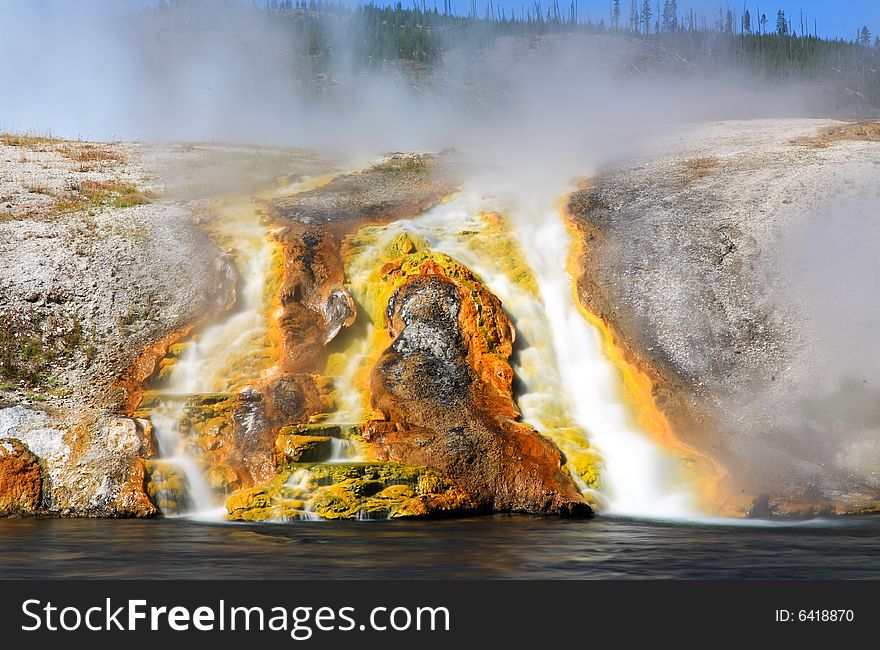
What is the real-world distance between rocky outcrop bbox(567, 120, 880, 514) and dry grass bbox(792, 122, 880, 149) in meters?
2.50

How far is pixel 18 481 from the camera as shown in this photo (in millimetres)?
13172

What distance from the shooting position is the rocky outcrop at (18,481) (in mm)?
12992

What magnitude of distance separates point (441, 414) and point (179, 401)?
410 centimetres

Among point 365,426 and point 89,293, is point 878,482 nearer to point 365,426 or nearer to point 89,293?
point 365,426

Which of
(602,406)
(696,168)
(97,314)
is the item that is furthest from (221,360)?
(696,168)

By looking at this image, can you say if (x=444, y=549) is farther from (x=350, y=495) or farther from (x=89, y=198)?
(x=89, y=198)

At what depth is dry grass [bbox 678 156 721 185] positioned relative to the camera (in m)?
23.0

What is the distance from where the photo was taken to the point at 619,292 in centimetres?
1809

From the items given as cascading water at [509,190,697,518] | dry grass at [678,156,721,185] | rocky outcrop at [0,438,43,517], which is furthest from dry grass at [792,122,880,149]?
rocky outcrop at [0,438,43,517]

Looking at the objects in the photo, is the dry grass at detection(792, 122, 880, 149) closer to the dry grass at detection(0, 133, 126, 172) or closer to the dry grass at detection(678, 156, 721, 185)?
the dry grass at detection(678, 156, 721, 185)

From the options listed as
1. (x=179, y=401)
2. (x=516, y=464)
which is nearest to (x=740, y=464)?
(x=516, y=464)

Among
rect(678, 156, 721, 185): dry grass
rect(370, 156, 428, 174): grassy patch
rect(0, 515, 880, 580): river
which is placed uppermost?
rect(370, 156, 428, 174): grassy patch

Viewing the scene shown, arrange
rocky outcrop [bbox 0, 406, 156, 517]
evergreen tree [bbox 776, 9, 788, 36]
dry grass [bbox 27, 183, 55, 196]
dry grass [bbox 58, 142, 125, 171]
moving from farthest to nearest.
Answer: evergreen tree [bbox 776, 9, 788, 36] < dry grass [bbox 58, 142, 125, 171] < dry grass [bbox 27, 183, 55, 196] < rocky outcrop [bbox 0, 406, 156, 517]

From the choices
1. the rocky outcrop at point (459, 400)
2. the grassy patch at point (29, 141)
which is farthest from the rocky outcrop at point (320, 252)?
the grassy patch at point (29, 141)
